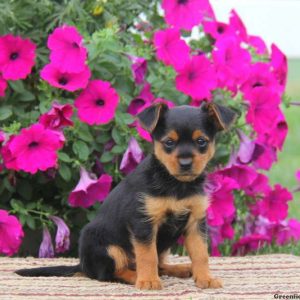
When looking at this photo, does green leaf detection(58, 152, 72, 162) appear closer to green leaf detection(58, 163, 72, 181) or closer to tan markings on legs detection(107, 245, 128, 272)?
green leaf detection(58, 163, 72, 181)

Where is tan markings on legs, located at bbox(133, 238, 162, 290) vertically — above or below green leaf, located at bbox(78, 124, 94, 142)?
below

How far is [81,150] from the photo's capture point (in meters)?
5.02

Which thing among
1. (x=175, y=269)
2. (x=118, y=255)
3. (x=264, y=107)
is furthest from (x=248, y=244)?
(x=118, y=255)

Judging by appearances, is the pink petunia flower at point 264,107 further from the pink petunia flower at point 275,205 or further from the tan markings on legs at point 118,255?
the tan markings on legs at point 118,255

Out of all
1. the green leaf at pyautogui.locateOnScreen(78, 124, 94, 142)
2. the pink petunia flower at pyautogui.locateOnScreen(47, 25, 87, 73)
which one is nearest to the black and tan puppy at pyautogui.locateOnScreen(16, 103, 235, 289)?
the green leaf at pyautogui.locateOnScreen(78, 124, 94, 142)

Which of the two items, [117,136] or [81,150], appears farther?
[117,136]

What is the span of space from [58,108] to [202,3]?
129 cm

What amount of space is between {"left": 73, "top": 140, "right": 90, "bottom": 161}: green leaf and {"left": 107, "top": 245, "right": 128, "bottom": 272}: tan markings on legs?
1.00 meters

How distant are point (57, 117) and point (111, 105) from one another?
355 mm

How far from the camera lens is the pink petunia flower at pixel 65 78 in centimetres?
492

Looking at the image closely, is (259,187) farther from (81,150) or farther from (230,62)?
(81,150)

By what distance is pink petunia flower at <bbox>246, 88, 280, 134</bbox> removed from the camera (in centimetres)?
531

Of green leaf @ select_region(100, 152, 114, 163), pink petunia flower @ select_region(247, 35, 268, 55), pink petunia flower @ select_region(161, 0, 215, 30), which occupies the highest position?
pink petunia flower @ select_region(161, 0, 215, 30)

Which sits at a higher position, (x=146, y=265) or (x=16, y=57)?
(x=16, y=57)
